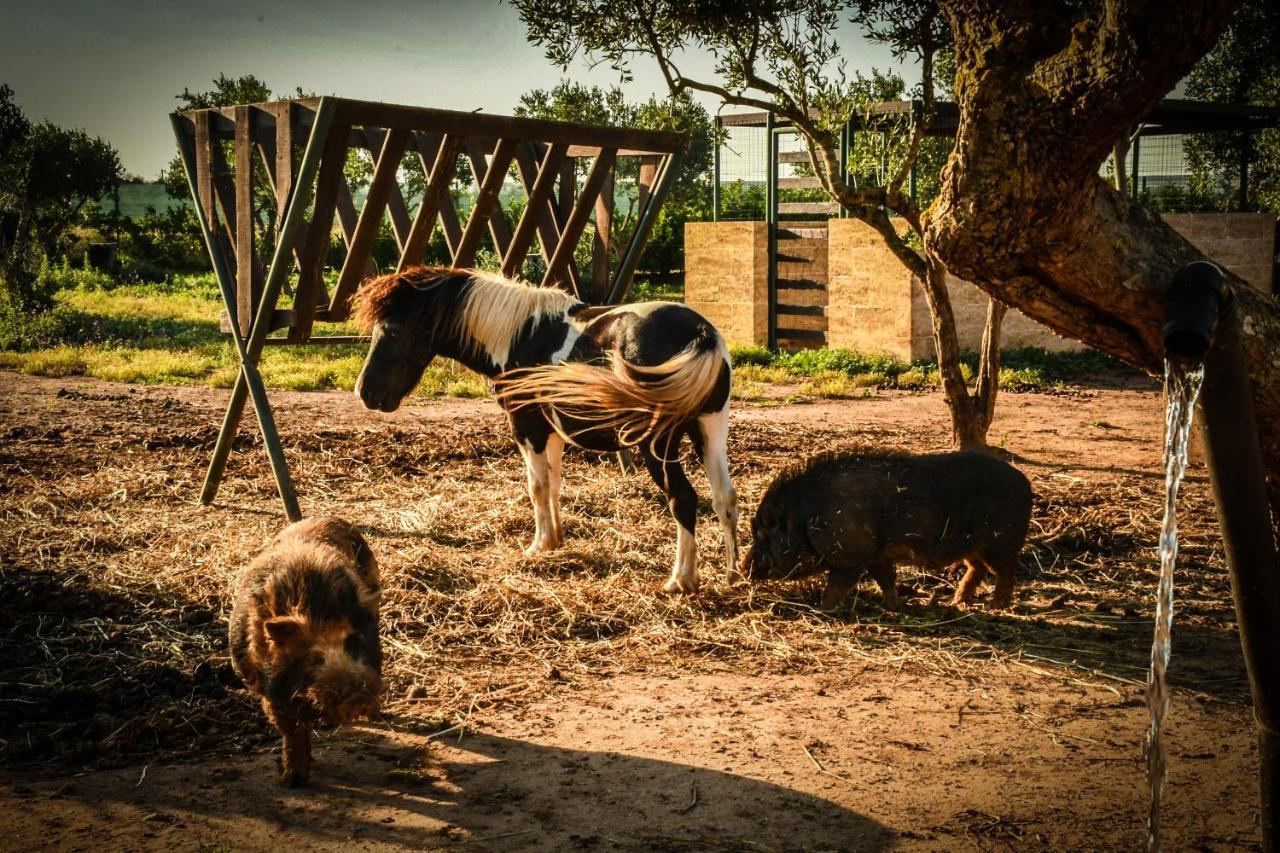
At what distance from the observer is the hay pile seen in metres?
4.78

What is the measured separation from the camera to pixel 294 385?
13.5 meters

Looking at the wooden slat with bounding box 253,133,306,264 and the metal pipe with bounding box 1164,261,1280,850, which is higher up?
the wooden slat with bounding box 253,133,306,264

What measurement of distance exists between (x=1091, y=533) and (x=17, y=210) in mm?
26183

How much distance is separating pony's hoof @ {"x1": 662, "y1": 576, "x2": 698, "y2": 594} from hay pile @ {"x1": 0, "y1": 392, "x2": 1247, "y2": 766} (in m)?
0.10

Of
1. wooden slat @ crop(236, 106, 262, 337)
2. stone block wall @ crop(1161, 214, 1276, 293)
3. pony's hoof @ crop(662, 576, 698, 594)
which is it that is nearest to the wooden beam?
wooden slat @ crop(236, 106, 262, 337)

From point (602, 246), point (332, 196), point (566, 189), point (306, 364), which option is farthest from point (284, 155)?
point (306, 364)

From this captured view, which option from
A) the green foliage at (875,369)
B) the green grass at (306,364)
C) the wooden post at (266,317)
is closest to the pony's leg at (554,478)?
the wooden post at (266,317)

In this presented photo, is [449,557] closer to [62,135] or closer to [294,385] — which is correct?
[294,385]

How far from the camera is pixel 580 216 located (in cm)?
848

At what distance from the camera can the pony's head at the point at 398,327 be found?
681 centimetres

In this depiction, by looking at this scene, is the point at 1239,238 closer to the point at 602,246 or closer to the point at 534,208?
the point at 602,246

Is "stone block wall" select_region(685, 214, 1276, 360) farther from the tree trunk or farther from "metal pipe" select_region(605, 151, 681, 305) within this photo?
"metal pipe" select_region(605, 151, 681, 305)

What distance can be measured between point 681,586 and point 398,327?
8.15 feet

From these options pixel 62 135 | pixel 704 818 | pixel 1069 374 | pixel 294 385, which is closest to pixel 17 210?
pixel 62 135
